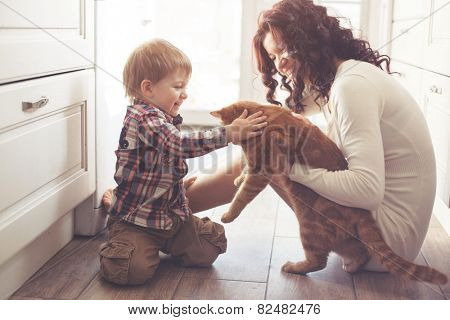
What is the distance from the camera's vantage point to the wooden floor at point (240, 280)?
3.40 feet

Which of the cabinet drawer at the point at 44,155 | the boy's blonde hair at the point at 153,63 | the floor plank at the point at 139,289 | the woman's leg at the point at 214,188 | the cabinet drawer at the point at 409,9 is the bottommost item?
the floor plank at the point at 139,289

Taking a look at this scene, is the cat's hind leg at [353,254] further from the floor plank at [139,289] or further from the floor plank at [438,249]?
the floor plank at [139,289]

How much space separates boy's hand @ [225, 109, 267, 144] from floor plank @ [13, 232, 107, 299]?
1.17 feet

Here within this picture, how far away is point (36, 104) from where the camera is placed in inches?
39.8

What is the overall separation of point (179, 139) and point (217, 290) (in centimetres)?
27

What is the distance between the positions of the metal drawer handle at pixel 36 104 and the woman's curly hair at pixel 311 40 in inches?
16.1

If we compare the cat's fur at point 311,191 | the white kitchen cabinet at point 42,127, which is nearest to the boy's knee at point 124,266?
the white kitchen cabinet at point 42,127

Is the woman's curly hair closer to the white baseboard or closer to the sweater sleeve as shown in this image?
the sweater sleeve

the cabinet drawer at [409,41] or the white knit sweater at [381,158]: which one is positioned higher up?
the cabinet drawer at [409,41]

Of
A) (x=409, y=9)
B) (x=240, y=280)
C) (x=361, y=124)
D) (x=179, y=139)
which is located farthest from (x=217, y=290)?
(x=409, y=9)

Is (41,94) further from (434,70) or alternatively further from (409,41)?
(409,41)

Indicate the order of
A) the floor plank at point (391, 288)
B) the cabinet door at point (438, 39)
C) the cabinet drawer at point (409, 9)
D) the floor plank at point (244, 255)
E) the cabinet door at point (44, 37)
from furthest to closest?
the cabinet drawer at point (409, 9) < the cabinet door at point (438, 39) < the floor plank at point (244, 255) < the floor plank at point (391, 288) < the cabinet door at point (44, 37)

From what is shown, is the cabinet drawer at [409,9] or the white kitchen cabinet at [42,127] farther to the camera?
the cabinet drawer at [409,9]

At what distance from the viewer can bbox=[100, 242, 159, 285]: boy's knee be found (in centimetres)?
107
